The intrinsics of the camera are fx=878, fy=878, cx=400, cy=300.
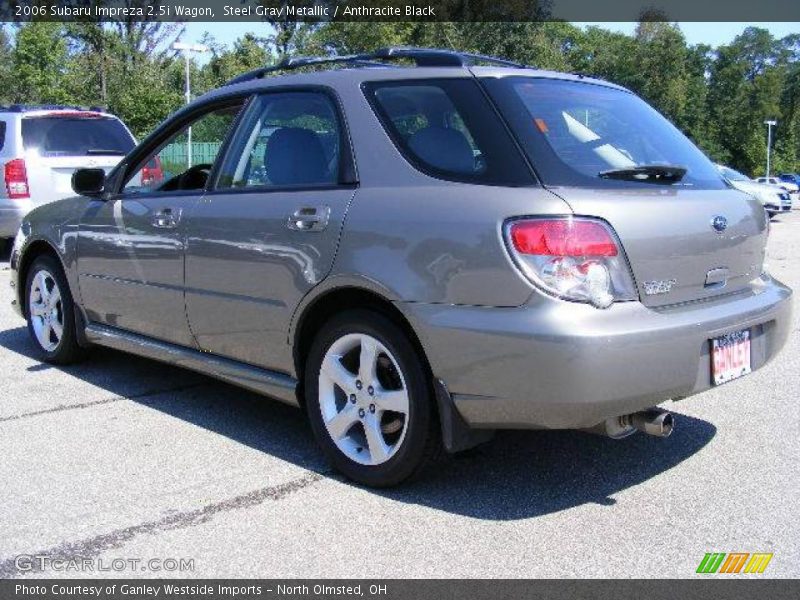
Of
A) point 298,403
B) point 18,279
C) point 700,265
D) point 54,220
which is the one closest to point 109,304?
point 54,220

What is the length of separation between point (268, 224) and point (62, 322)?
230cm

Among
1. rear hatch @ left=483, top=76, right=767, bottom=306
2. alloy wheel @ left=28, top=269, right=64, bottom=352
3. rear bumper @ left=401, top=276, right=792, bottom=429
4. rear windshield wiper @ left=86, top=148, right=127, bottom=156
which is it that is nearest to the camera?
rear bumper @ left=401, top=276, right=792, bottom=429

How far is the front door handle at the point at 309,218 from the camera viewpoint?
11.9ft

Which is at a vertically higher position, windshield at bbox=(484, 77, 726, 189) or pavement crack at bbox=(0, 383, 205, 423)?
windshield at bbox=(484, 77, 726, 189)

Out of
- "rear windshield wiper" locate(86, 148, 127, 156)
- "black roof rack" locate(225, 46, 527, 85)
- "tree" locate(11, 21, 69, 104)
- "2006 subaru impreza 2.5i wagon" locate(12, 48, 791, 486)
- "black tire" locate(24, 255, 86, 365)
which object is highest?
"tree" locate(11, 21, 69, 104)

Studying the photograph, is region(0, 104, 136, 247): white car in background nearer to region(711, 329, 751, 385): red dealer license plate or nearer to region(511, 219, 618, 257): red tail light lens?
region(511, 219, 618, 257): red tail light lens

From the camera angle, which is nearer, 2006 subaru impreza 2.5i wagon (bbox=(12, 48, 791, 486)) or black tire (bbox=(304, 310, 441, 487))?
2006 subaru impreza 2.5i wagon (bbox=(12, 48, 791, 486))

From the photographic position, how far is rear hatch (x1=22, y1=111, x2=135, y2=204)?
9.90 metres

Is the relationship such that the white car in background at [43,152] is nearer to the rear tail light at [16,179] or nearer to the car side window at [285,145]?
the rear tail light at [16,179]

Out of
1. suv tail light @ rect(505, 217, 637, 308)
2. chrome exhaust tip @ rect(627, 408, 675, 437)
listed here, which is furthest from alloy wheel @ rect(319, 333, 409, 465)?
chrome exhaust tip @ rect(627, 408, 675, 437)

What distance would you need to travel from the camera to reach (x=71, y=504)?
3.44 metres

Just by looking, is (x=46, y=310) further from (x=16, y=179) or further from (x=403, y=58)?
(x=16, y=179)

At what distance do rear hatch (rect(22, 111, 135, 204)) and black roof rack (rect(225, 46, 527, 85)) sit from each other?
235 inches

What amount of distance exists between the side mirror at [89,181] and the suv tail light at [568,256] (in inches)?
114
